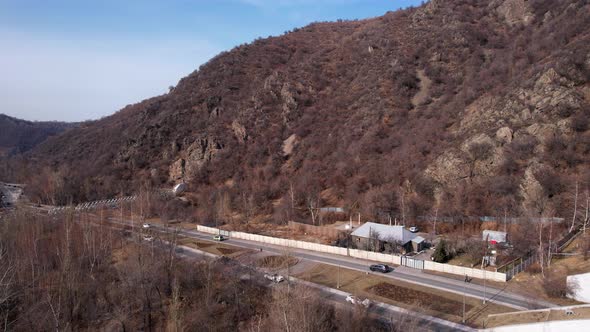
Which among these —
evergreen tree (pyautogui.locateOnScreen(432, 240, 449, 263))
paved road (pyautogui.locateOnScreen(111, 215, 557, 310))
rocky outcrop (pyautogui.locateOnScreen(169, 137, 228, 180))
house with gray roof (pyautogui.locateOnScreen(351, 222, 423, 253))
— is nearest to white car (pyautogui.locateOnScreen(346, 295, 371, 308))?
paved road (pyautogui.locateOnScreen(111, 215, 557, 310))

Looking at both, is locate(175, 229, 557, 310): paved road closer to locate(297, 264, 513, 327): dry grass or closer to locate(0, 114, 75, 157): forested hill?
locate(297, 264, 513, 327): dry grass

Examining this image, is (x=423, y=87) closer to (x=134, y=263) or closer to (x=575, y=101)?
(x=575, y=101)

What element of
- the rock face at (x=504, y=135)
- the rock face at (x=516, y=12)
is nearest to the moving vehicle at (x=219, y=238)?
the rock face at (x=504, y=135)

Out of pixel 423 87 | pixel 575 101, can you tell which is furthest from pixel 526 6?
pixel 575 101

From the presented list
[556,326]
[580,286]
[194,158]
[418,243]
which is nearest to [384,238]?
[418,243]

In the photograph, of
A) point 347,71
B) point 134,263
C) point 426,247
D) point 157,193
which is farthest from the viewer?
point 347,71

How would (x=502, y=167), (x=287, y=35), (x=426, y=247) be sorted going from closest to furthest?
(x=426, y=247), (x=502, y=167), (x=287, y=35)
